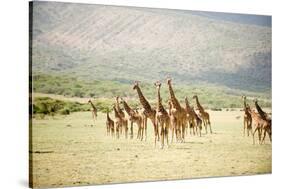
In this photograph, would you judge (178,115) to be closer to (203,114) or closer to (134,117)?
(203,114)

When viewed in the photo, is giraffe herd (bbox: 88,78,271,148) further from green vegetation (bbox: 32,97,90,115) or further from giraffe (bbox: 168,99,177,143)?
green vegetation (bbox: 32,97,90,115)

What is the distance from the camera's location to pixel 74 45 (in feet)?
14.2

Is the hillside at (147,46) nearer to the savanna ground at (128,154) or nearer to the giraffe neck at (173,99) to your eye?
the giraffe neck at (173,99)

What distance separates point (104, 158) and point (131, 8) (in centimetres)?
130

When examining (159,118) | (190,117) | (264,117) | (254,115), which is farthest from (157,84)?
(264,117)

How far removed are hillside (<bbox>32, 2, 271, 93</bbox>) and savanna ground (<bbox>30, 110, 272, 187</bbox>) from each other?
0.39 meters

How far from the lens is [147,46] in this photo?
181 inches

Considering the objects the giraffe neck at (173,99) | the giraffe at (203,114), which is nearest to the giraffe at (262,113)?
the giraffe at (203,114)

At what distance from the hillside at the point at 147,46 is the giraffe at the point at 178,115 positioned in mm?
135

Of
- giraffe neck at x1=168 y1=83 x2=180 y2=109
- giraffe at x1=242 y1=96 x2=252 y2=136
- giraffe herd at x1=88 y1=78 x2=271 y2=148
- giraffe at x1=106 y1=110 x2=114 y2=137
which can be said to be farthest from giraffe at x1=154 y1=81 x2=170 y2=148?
giraffe at x1=242 y1=96 x2=252 y2=136

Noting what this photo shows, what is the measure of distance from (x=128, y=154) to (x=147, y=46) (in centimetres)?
94

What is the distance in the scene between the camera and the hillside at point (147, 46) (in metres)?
4.25

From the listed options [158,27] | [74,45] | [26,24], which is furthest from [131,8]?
[26,24]

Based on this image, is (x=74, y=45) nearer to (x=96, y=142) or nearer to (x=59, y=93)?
(x=59, y=93)
